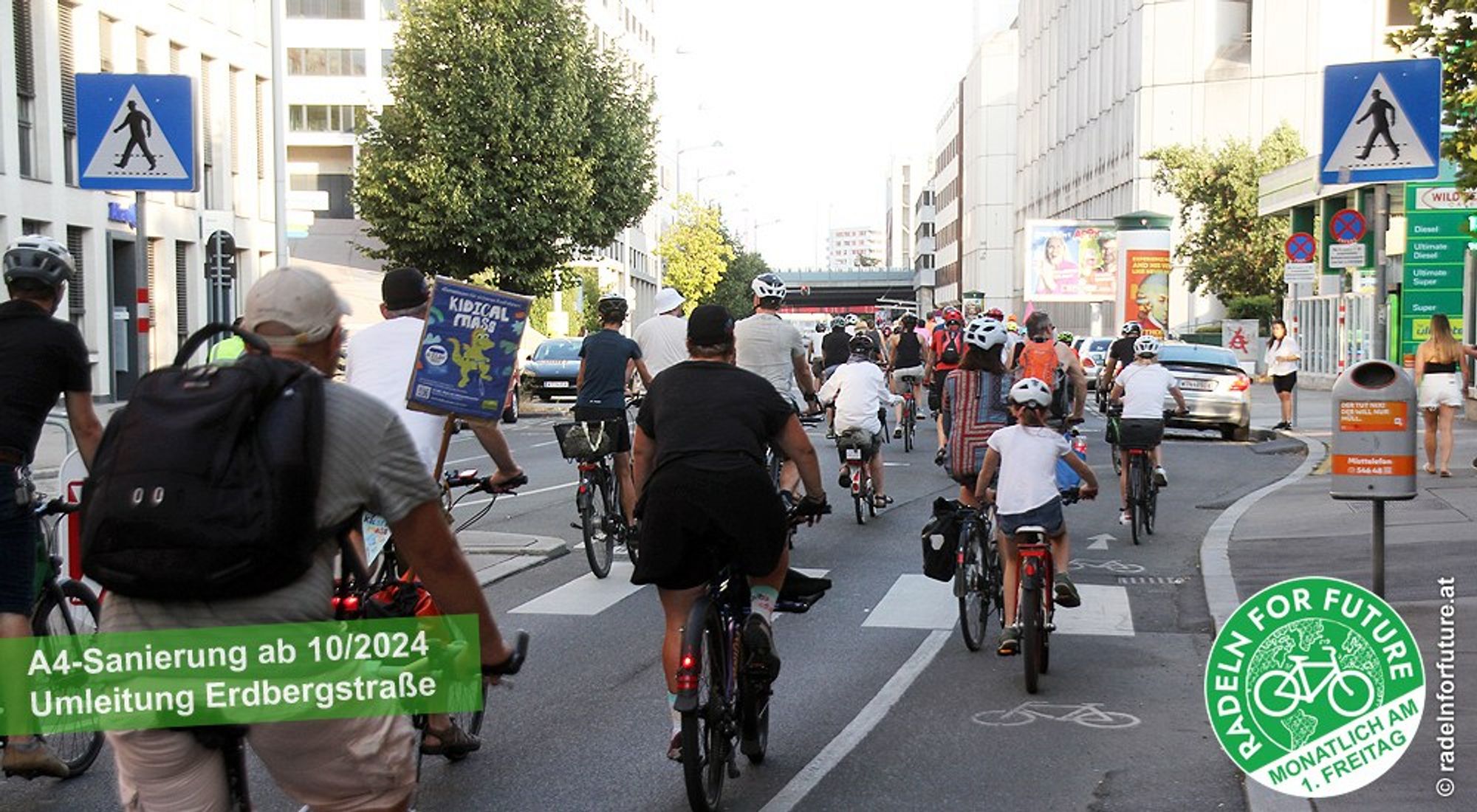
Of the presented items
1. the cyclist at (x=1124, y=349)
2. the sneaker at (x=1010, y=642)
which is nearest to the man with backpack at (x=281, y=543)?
the sneaker at (x=1010, y=642)

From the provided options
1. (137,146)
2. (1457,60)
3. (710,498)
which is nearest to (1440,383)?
(1457,60)

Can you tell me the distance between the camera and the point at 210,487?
3.13 metres

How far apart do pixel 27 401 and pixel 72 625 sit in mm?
1012

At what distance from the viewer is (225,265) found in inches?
934

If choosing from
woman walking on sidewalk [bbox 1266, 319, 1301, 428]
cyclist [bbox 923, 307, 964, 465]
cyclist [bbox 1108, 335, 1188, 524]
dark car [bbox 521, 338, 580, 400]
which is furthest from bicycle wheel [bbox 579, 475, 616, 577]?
dark car [bbox 521, 338, 580, 400]

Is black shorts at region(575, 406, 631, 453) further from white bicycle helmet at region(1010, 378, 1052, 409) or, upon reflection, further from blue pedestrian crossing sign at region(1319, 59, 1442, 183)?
blue pedestrian crossing sign at region(1319, 59, 1442, 183)

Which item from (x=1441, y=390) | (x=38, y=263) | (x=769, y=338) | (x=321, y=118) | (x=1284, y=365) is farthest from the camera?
(x=321, y=118)

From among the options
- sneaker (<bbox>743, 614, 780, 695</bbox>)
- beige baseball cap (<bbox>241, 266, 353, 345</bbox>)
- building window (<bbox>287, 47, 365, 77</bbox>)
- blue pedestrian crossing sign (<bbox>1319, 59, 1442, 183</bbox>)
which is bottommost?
sneaker (<bbox>743, 614, 780, 695</bbox>)

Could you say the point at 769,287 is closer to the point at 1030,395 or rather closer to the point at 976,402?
the point at 976,402

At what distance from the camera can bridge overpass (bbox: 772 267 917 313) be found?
154000mm

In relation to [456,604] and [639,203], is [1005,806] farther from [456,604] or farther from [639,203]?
[639,203]

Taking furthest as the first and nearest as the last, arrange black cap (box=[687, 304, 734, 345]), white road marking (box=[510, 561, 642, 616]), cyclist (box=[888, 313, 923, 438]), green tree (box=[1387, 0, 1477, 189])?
cyclist (box=[888, 313, 923, 438]), green tree (box=[1387, 0, 1477, 189]), white road marking (box=[510, 561, 642, 616]), black cap (box=[687, 304, 734, 345])

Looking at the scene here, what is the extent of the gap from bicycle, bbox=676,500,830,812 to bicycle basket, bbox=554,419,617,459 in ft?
16.1

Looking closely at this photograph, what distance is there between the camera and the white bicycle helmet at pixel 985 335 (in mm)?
9859
